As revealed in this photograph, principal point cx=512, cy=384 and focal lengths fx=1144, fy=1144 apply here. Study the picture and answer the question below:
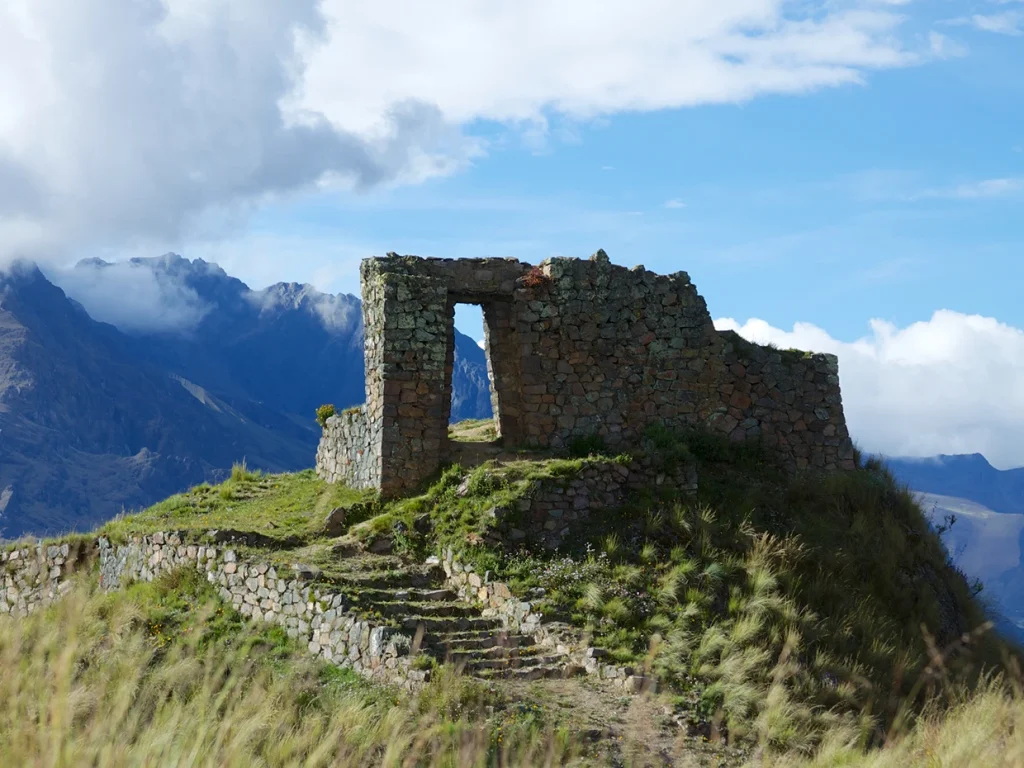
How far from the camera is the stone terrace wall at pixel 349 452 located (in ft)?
67.1

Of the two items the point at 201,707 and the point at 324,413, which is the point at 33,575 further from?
the point at 201,707

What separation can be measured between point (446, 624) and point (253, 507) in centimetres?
766

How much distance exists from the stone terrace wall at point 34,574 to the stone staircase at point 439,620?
5.86m

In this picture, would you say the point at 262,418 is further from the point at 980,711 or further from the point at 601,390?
the point at 980,711

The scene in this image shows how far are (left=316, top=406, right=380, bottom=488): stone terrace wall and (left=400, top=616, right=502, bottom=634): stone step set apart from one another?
4.60 metres

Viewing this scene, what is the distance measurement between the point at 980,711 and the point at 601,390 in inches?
420

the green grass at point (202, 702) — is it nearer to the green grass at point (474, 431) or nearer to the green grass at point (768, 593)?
the green grass at point (768, 593)

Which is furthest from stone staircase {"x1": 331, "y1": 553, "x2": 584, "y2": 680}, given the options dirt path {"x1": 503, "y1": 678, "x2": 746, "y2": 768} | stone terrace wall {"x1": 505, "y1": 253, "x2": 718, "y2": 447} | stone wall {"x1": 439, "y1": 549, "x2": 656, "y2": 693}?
stone terrace wall {"x1": 505, "y1": 253, "x2": 718, "y2": 447}

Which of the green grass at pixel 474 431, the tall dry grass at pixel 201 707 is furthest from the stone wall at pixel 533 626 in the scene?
the green grass at pixel 474 431

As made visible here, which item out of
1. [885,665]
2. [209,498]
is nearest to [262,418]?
[209,498]

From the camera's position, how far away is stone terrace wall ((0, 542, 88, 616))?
20078 millimetres

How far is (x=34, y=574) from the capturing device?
20.7 metres

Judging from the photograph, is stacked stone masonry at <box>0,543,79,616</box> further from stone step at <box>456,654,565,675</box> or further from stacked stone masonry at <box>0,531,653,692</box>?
stone step at <box>456,654,565,675</box>

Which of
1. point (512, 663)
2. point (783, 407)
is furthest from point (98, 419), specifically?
point (512, 663)
